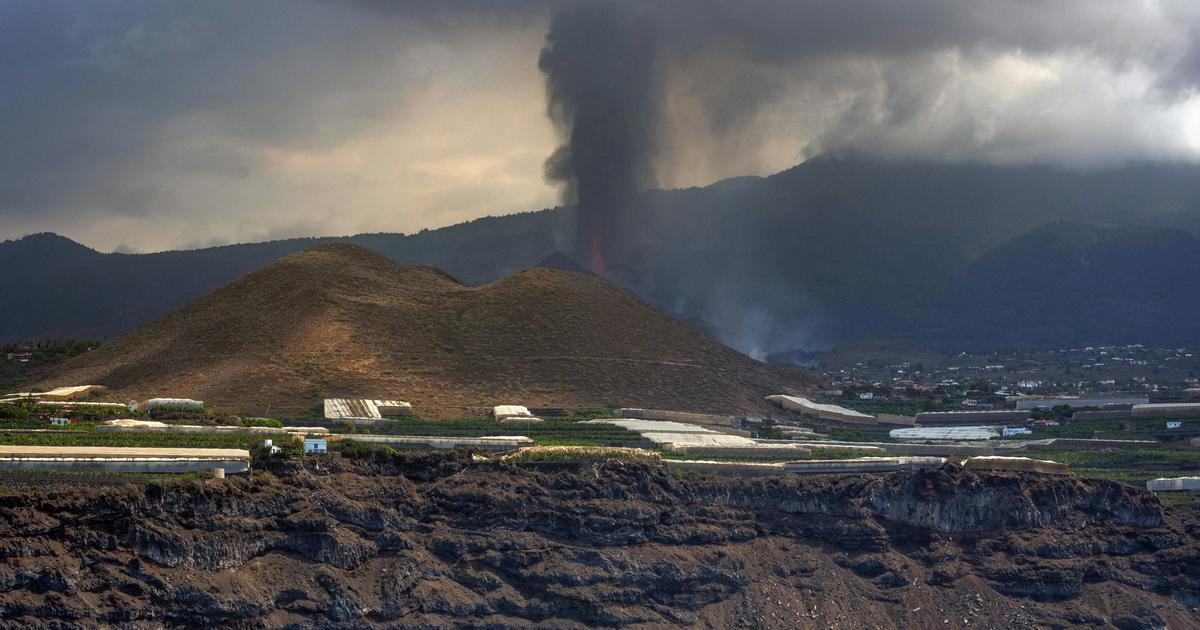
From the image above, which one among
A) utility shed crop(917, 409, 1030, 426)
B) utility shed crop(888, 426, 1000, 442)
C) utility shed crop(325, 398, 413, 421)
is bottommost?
utility shed crop(888, 426, 1000, 442)

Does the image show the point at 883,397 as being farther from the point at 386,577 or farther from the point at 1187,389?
the point at 386,577

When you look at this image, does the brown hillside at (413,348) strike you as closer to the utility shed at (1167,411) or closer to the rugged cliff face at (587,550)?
the utility shed at (1167,411)

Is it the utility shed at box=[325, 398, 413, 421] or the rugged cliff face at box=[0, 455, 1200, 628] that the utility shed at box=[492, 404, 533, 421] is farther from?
the rugged cliff face at box=[0, 455, 1200, 628]

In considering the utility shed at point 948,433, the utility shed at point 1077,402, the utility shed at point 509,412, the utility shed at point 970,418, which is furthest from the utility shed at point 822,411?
the utility shed at point 509,412

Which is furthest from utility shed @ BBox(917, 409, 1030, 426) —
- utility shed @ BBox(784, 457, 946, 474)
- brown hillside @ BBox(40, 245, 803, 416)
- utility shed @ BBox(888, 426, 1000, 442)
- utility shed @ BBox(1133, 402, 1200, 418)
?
utility shed @ BBox(784, 457, 946, 474)

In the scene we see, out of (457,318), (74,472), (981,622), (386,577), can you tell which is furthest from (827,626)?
(457,318)

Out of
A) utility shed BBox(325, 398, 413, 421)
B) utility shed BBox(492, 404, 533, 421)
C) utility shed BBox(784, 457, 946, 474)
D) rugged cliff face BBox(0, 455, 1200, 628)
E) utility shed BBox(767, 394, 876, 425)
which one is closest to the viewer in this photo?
rugged cliff face BBox(0, 455, 1200, 628)
